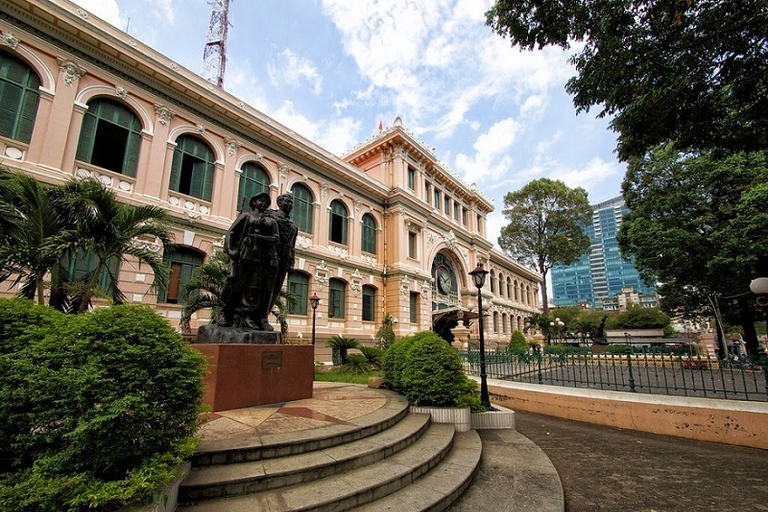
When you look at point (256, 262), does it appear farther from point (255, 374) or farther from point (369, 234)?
point (369, 234)

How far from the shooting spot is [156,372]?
2.54 metres

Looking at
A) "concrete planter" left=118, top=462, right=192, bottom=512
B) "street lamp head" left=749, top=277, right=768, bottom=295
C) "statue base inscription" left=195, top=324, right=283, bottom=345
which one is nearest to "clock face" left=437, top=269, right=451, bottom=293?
"street lamp head" left=749, top=277, right=768, bottom=295

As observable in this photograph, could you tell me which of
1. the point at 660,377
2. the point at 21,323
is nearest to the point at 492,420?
the point at 21,323

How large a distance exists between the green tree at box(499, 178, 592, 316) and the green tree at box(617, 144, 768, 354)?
11.9 metres

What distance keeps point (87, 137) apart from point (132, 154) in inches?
50.7

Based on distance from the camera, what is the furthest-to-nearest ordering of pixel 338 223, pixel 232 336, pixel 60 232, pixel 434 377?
1. pixel 338 223
2. pixel 60 232
3. pixel 434 377
4. pixel 232 336

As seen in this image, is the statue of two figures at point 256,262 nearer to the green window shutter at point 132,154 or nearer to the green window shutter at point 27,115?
the green window shutter at point 132,154

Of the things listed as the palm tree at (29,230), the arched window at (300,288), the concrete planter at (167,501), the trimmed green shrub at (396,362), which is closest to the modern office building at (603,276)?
the arched window at (300,288)

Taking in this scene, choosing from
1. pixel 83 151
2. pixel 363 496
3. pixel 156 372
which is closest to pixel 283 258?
pixel 156 372

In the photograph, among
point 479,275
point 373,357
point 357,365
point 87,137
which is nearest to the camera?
point 479,275

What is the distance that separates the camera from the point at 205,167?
14234mm

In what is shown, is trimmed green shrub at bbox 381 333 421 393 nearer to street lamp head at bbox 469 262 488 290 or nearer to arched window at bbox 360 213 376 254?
street lamp head at bbox 469 262 488 290

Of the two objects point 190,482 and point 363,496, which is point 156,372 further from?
point 363,496

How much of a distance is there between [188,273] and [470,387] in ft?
38.8
